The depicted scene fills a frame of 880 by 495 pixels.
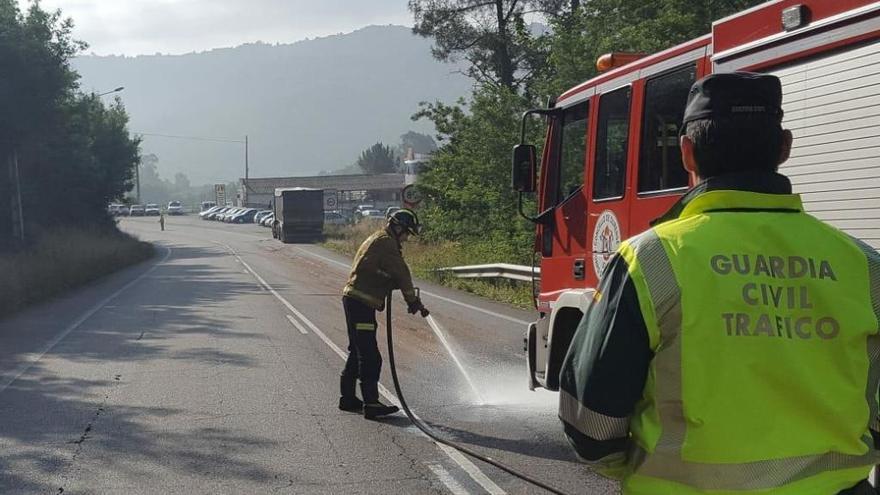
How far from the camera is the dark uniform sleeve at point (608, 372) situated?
7.13ft

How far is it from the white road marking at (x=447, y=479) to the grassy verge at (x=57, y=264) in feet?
47.0

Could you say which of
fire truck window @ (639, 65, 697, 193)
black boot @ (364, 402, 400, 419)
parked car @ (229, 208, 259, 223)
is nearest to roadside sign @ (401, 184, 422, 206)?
black boot @ (364, 402, 400, 419)

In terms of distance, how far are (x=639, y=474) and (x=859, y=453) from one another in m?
0.49

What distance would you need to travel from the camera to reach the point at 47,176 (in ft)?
141

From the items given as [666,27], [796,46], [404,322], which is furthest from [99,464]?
[666,27]

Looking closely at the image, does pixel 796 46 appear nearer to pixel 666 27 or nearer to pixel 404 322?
pixel 404 322

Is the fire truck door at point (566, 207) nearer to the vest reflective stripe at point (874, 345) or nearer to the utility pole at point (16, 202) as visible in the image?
the vest reflective stripe at point (874, 345)

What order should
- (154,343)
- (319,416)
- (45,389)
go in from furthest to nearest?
(154,343) → (45,389) → (319,416)

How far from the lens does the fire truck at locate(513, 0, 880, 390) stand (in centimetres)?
424

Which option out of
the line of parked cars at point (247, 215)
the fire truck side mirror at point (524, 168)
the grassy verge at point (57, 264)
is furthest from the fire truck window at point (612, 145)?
the line of parked cars at point (247, 215)

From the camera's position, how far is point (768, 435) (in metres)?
2.13

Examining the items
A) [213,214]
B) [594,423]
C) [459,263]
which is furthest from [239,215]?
[594,423]

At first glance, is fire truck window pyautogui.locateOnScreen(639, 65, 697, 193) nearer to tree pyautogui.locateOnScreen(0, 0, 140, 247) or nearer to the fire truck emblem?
the fire truck emblem

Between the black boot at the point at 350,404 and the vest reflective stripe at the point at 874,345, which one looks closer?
the vest reflective stripe at the point at 874,345
